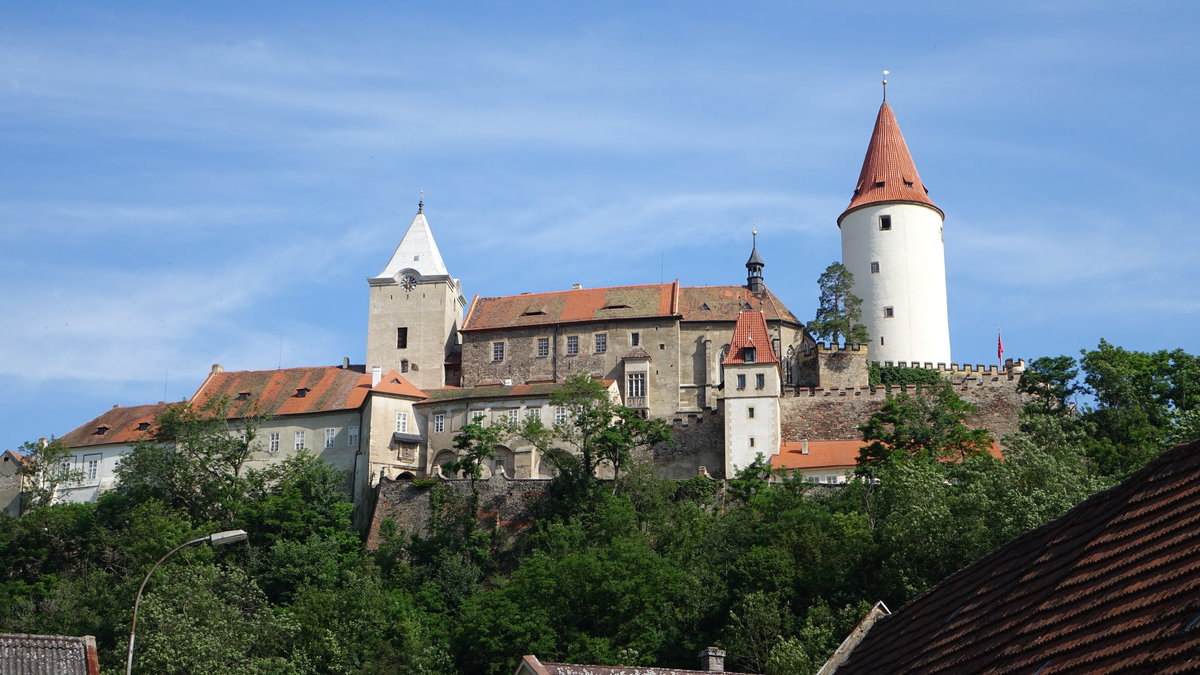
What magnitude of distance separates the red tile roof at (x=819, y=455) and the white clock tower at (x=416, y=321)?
20.8 meters

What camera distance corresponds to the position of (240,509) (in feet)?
240

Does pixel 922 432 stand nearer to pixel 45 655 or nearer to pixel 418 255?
pixel 418 255

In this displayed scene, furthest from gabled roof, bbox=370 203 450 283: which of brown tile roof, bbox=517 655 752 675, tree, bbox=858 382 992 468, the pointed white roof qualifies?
brown tile roof, bbox=517 655 752 675

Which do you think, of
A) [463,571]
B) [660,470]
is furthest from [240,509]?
[660,470]

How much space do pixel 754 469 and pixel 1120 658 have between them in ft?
197

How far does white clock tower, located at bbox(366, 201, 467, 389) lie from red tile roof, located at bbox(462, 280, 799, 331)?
1.56 metres

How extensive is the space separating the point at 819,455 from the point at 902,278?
53.4ft

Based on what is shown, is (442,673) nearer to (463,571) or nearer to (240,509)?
(463,571)

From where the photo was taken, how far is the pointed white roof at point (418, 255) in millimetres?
90000

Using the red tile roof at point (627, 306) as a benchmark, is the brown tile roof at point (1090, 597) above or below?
below

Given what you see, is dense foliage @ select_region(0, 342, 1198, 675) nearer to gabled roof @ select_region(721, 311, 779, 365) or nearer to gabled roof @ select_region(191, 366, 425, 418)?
gabled roof @ select_region(191, 366, 425, 418)

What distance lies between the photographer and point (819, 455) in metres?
75.3

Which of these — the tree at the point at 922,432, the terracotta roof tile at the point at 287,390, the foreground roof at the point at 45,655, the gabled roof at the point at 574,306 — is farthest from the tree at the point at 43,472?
the foreground roof at the point at 45,655

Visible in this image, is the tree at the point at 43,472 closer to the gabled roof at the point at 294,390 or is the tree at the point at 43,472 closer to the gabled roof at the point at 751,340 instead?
the gabled roof at the point at 294,390
